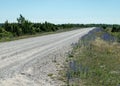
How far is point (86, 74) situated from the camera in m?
12.2

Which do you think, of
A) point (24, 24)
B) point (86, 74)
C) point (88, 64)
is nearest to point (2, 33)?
point (24, 24)

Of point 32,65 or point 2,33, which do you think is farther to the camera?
point 2,33

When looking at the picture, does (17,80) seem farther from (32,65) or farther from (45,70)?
(32,65)

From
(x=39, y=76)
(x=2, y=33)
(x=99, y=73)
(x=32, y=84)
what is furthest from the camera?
(x=2, y=33)

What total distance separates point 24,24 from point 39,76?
4531 centimetres

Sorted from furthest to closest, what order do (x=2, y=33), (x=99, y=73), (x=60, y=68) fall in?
(x=2, y=33) < (x=60, y=68) < (x=99, y=73)

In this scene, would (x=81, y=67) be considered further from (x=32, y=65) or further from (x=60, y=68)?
(x=32, y=65)

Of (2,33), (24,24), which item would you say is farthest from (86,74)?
(24,24)

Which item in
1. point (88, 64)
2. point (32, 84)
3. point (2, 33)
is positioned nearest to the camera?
point (32, 84)

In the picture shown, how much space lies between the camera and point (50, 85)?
10219 mm

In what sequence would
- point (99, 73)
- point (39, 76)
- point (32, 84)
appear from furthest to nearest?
point (99, 73)
point (39, 76)
point (32, 84)

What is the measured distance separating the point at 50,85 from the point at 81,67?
4009 mm

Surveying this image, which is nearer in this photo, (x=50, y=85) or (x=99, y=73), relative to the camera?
(x=50, y=85)

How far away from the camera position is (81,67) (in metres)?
14.0
